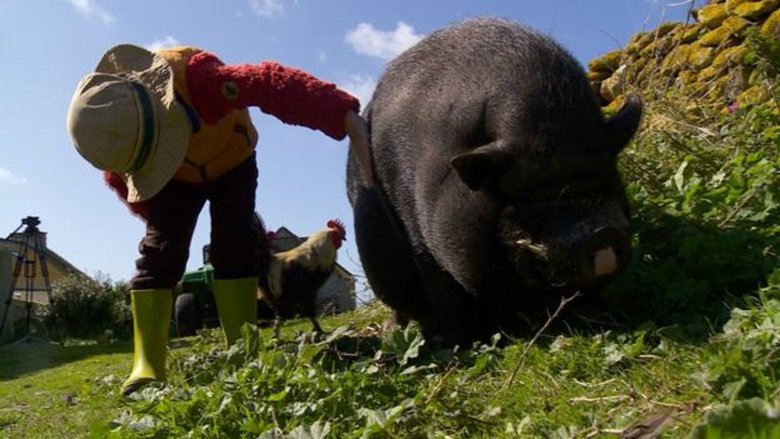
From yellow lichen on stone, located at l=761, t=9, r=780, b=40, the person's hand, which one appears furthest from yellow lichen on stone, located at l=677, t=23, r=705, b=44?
the person's hand

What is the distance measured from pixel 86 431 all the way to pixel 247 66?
1768mm

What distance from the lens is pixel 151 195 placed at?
386 cm

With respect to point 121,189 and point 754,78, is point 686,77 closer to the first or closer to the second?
point 754,78

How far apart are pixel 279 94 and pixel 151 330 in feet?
4.26

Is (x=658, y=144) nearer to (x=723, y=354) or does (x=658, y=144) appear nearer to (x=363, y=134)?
(x=363, y=134)

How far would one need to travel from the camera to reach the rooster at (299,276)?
23.0 feet

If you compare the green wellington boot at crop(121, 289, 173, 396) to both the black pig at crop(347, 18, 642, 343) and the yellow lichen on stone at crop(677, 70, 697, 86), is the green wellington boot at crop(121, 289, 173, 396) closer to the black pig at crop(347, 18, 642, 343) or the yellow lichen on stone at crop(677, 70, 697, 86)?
the black pig at crop(347, 18, 642, 343)

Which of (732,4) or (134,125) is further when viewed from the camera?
(732,4)

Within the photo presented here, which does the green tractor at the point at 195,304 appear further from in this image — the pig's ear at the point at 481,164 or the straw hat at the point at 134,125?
the pig's ear at the point at 481,164

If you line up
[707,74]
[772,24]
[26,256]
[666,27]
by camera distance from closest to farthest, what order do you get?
[772,24]
[707,74]
[666,27]
[26,256]

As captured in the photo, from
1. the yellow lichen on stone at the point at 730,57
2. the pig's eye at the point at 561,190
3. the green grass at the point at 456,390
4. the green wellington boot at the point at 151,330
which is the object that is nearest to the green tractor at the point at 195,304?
the yellow lichen on stone at the point at 730,57

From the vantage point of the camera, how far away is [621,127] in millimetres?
3525

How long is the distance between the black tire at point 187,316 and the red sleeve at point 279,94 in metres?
9.09

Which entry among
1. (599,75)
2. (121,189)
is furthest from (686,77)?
(121,189)
